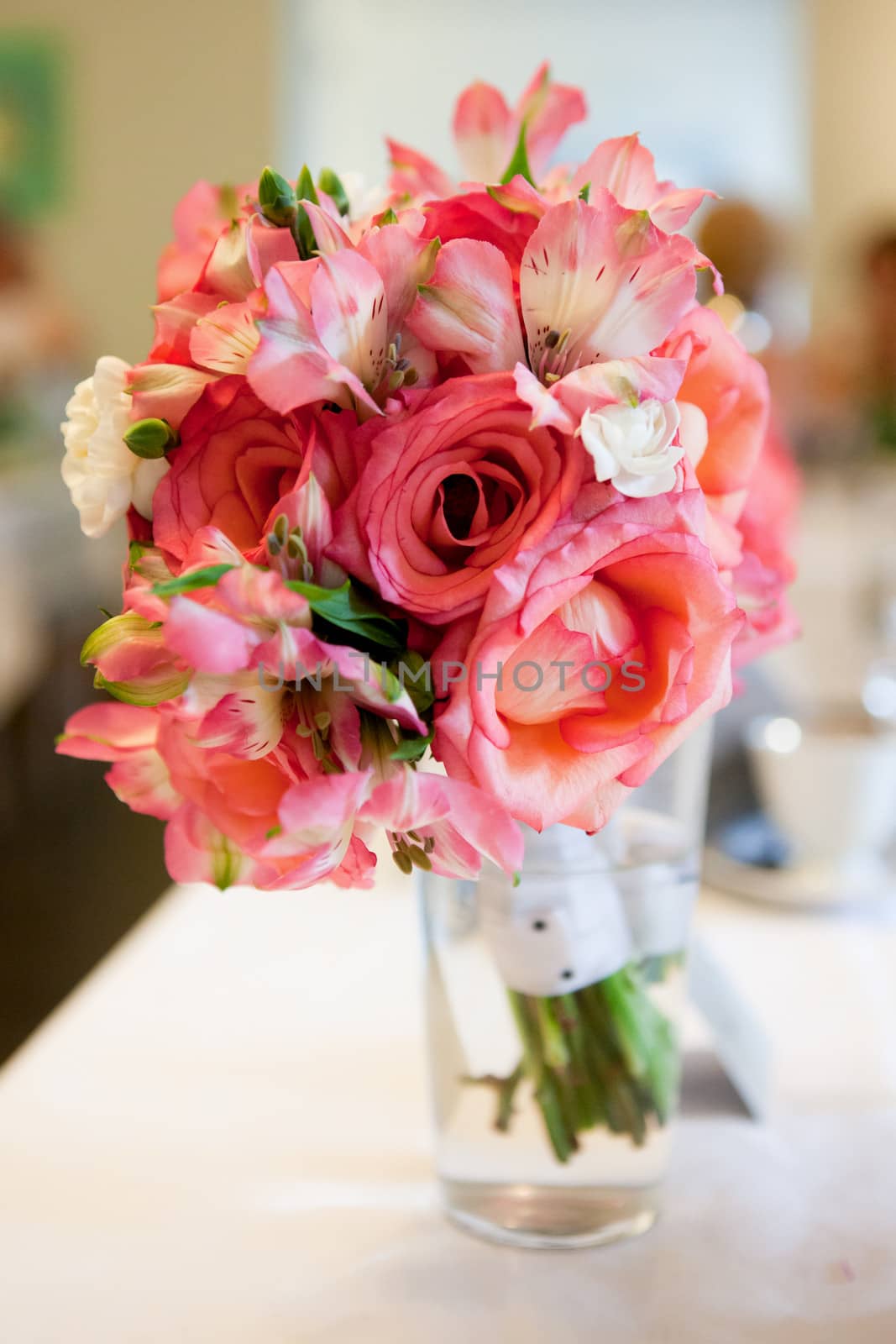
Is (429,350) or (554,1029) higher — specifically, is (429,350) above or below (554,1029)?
above

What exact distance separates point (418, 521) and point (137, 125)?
436 centimetres

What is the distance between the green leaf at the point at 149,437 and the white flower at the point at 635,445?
0.38 ft

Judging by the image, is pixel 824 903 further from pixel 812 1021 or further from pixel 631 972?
pixel 631 972

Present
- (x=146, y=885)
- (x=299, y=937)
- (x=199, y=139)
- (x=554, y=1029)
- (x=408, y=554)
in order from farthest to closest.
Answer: (x=199, y=139), (x=146, y=885), (x=299, y=937), (x=554, y=1029), (x=408, y=554)

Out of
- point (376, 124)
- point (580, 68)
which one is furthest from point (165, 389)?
point (580, 68)

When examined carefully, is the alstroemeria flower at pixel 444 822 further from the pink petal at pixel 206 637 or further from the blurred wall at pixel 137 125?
the blurred wall at pixel 137 125

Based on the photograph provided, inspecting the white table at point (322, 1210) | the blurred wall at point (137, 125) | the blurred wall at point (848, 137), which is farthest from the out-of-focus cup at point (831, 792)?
the blurred wall at point (848, 137)

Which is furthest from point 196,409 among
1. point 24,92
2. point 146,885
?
point 24,92

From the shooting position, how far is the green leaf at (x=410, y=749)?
0.31 metres

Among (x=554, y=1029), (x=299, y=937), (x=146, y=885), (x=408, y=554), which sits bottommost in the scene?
(x=146, y=885)

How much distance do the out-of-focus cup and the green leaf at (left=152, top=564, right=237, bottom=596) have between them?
51cm

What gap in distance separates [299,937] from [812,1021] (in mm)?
285

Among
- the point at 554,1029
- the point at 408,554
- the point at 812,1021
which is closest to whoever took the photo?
the point at 408,554

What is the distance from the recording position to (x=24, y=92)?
4.23 meters
